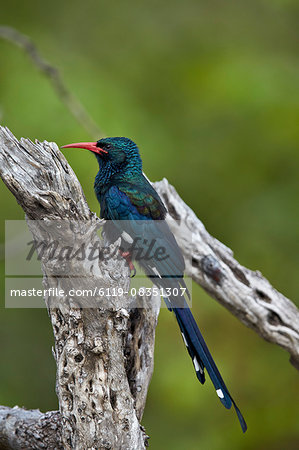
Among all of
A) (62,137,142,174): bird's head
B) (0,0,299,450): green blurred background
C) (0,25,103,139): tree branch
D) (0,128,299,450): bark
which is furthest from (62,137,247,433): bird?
(0,0,299,450): green blurred background

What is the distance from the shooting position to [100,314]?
101 inches

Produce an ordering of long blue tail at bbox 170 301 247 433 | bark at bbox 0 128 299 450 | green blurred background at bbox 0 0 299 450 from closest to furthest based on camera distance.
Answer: bark at bbox 0 128 299 450 < long blue tail at bbox 170 301 247 433 < green blurred background at bbox 0 0 299 450

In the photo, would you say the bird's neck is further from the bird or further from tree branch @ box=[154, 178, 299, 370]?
tree branch @ box=[154, 178, 299, 370]

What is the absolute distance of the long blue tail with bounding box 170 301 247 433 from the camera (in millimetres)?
2850

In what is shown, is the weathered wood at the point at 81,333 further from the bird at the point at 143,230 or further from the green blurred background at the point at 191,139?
the green blurred background at the point at 191,139

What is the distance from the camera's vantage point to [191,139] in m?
6.27

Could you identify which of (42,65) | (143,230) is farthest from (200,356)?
(42,65)

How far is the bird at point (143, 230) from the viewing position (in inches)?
115

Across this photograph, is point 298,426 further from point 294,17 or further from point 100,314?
point 294,17

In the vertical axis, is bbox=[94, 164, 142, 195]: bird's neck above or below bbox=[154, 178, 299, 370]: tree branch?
above

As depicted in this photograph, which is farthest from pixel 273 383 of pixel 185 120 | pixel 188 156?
pixel 185 120

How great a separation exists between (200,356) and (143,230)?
0.80 m

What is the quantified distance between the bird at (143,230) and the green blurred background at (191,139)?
1543mm

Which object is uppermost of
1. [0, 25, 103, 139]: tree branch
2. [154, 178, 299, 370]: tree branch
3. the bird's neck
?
[0, 25, 103, 139]: tree branch
